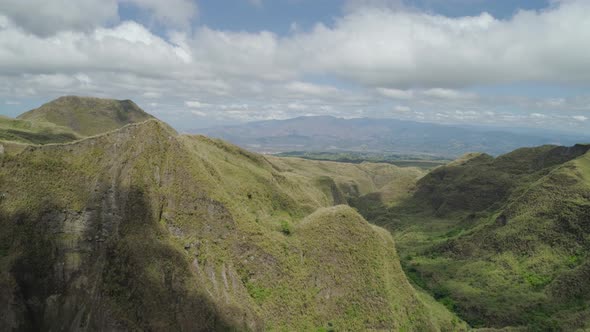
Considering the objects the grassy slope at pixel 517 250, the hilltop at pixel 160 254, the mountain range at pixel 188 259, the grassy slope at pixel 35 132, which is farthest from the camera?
the grassy slope at pixel 35 132

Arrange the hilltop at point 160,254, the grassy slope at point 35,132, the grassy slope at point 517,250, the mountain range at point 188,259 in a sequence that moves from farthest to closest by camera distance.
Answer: the grassy slope at point 35,132
the grassy slope at point 517,250
the mountain range at point 188,259
the hilltop at point 160,254

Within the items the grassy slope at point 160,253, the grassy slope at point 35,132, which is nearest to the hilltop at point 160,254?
the grassy slope at point 160,253

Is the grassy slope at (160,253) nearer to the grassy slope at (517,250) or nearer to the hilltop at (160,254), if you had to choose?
the hilltop at (160,254)

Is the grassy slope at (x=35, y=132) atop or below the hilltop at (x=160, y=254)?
atop

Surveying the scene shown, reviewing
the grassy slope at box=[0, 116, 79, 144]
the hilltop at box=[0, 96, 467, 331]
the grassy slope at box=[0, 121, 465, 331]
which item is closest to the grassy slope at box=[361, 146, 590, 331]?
the grassy slope at box=[0, 121, 465, 331]

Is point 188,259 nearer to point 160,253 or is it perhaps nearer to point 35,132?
point 160,253

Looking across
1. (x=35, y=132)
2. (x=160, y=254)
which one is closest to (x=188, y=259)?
(x=160, y=254)
